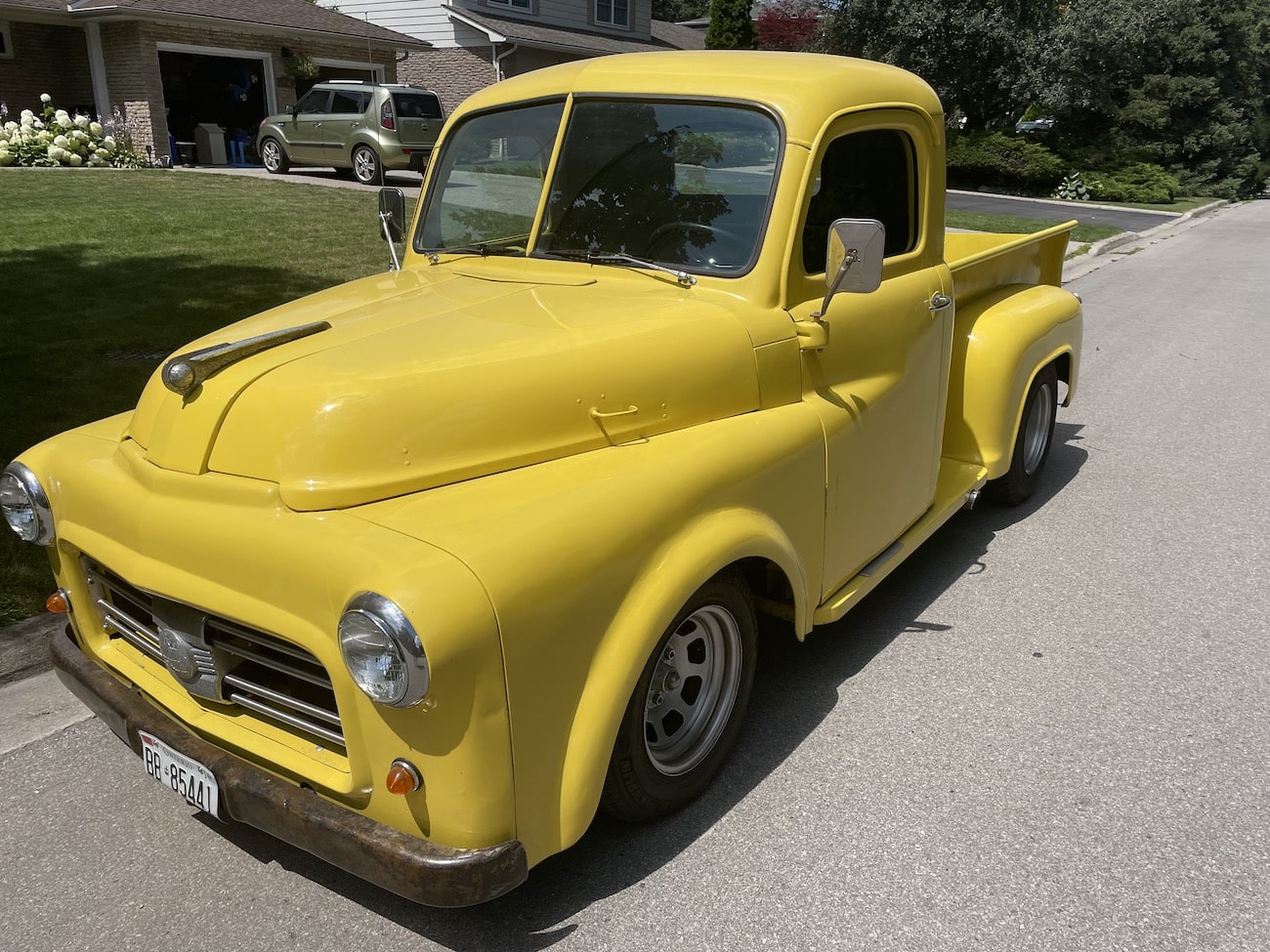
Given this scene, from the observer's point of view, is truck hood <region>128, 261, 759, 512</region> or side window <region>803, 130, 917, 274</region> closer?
truck hood <region>128, 261, 759, 512</region>

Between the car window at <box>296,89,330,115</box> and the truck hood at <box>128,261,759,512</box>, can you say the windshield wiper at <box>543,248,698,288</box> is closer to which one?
the truck hood at <box>128,261,759,512</box>

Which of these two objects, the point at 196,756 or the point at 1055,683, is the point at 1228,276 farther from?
the point at 196,756

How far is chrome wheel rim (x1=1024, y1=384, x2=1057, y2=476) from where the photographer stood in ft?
16.7

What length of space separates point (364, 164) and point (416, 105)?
138 cm

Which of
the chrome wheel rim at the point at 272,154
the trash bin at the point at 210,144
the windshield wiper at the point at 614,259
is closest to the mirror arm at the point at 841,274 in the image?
the windshield wiper at the point at 614,259

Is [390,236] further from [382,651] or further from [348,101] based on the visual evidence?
[348,101]

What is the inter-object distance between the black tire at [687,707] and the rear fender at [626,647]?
0.13 metres

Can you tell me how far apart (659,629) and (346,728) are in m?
0.75

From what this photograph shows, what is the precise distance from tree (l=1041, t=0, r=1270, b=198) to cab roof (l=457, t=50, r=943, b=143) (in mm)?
23055

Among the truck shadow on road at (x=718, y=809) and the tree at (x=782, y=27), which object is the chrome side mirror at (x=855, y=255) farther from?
the tree at (x=782, y=27)

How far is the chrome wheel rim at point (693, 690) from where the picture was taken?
9.08 feet

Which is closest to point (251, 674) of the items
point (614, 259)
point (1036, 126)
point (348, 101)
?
point (614, 259)

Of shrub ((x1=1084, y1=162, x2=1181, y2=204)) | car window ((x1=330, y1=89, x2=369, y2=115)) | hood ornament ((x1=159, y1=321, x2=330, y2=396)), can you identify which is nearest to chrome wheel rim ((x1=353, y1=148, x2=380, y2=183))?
car window ((x1=330, y1=89, x2=369, y2=115))

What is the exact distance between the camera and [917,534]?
3.90 metres
